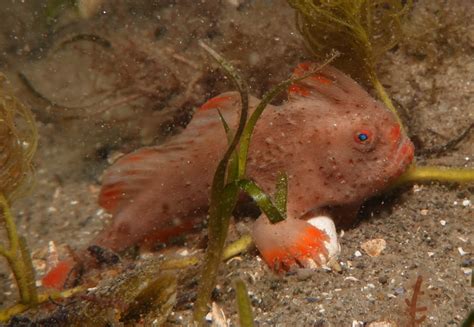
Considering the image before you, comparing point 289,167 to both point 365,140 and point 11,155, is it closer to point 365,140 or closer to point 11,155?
point 365,140

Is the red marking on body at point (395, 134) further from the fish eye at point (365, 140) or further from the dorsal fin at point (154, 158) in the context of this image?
the dorsal fin at point (154, 158)

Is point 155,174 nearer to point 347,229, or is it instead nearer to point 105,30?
point 347,229

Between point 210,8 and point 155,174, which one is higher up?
point 210,8

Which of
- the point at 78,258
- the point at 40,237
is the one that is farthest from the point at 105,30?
the point at 78,258

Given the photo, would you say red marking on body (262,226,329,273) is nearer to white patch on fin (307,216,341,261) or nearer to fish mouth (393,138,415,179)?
white patch on fin (307,216,341,261)

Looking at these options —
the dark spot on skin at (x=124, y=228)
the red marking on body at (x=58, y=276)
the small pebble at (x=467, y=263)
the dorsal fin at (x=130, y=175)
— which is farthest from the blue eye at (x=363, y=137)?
the red marking on body at (x=58, y=276)

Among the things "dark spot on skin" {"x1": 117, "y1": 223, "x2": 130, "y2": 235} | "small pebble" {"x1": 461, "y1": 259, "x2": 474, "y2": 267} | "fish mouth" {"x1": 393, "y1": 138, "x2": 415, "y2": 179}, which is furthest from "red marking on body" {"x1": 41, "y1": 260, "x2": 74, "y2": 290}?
"small pebble" {"x1": 461, "y1": 259, "x2": 474, "y2": 267}
